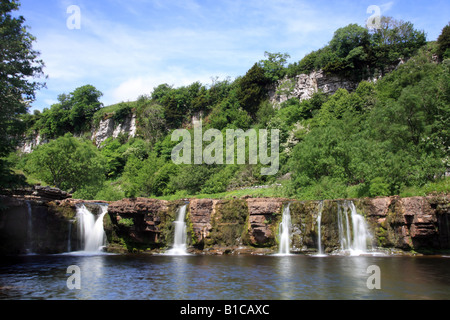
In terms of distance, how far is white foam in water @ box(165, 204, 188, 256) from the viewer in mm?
27406

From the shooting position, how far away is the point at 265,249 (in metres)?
26.1

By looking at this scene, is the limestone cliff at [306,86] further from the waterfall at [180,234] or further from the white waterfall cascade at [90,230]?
A: the white waterfall cascade at [90,230]

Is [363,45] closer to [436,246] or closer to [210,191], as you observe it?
[210,191]

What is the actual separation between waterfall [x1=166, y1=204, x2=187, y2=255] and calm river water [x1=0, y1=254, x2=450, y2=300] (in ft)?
27.0

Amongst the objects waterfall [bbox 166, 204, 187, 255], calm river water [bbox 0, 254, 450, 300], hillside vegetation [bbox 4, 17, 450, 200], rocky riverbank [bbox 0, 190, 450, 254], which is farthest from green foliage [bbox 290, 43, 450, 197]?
waterfall [bbox 166, 204, 187, 255]

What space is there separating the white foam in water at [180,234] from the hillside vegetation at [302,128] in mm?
12041

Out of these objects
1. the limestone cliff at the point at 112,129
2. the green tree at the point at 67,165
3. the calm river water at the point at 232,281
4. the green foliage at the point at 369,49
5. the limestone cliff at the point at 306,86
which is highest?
the green foliage at the point at 369,49

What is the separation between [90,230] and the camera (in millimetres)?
30719

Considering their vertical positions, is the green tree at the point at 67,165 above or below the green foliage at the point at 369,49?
below

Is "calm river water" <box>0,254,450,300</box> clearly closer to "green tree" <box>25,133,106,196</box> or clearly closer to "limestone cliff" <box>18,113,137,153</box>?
"green tree" <box>25,133,106,196</box>

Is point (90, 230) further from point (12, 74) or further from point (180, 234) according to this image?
point (12, 74)

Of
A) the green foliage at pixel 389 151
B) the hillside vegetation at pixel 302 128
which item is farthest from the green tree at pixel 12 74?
the green foliage at pixel 389 151

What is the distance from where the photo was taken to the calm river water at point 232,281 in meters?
11.5

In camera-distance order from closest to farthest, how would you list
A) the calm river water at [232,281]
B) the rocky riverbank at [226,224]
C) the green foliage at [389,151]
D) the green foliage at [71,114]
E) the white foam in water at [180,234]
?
the calm river water at [232,281] → the rocky riverbank at [226,224] → the white foam in water at [180,234] → the green foliage at [389,151] → the green foliage at [71,114]
